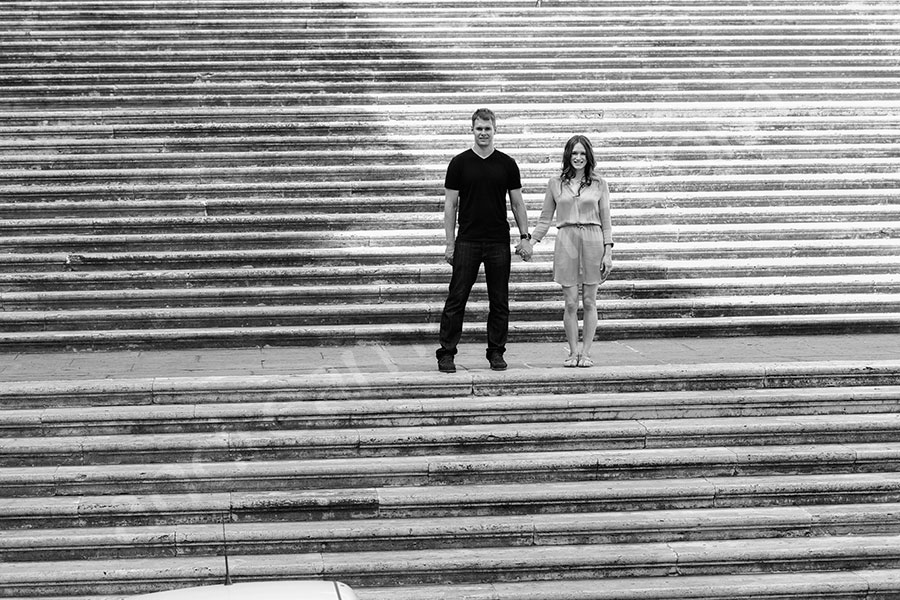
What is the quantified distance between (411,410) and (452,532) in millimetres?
1035

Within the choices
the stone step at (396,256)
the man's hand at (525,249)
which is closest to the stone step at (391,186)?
the stone step at (396,256)

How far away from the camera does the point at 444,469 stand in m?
7.02

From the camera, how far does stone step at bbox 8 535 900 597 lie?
20.4 ft

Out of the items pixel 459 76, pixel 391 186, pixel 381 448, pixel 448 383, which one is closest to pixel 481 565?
pixel 381 448

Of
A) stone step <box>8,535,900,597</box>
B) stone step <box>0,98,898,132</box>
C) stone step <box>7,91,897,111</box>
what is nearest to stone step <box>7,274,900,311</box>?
stone step <box>0,98,898,132</box>

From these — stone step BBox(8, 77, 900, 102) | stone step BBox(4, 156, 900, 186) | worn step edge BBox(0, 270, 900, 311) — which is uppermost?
stone step BBox(8, 77, 900, 102)

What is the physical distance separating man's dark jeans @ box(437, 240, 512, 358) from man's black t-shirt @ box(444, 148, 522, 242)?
3.0 inches

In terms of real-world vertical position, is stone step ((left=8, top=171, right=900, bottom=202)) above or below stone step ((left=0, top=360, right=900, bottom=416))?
above

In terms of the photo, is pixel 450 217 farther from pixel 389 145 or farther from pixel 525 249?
pixel 389 145

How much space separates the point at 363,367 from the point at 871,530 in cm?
Answer: 345

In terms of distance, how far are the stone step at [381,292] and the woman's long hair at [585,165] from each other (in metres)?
1.93

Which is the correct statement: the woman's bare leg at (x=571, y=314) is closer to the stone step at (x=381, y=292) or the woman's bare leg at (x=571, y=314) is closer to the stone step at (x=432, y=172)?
the stone step at (x=381, y=292)

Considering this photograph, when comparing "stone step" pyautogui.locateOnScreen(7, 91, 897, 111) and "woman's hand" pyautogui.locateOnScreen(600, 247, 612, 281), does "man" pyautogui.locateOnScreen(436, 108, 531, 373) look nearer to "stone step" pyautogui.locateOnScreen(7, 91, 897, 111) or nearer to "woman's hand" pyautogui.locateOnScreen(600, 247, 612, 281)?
"woman's hand" pyautogui.locateOnScreen(600, 247, 612, 281)

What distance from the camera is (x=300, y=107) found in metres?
12.1
